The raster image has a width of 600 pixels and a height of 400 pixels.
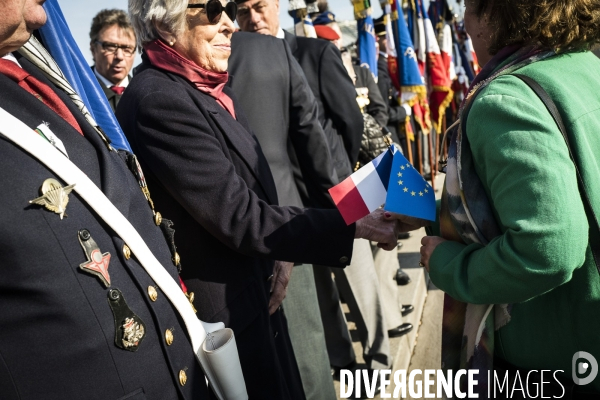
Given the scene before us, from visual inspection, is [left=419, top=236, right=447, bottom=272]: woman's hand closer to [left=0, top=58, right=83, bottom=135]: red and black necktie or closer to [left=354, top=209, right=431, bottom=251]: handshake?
[left=354, top=209, right=431, bottom=251]: handshake

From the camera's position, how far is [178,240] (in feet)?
6.81

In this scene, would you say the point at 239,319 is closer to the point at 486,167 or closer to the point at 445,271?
the point at 445,271

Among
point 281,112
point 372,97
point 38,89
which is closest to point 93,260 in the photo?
point 38,89

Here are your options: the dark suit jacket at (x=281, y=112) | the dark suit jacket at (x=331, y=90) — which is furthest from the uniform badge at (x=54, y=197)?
the dark suit jacket at (x=331, y=90)

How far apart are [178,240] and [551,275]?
1.19 metres

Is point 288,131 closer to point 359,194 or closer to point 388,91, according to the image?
point 359,194

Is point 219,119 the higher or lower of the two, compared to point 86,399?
higher

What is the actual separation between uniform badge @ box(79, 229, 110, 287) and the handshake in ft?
3.49

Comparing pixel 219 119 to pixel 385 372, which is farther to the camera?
pixel 385 372

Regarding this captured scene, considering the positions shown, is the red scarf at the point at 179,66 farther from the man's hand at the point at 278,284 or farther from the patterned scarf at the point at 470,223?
the patterned scarf at the point at 470,223

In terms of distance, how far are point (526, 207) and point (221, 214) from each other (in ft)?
3.11

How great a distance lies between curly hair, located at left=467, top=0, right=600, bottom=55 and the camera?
1.57 meters

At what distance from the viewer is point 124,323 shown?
1.34 m

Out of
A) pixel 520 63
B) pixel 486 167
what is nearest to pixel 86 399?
pixel 486 167
